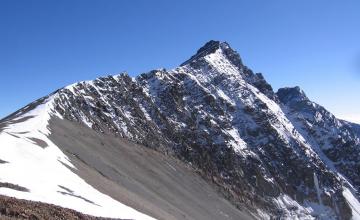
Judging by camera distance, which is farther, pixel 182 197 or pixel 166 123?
pixel 166 123

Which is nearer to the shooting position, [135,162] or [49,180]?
[49,180]

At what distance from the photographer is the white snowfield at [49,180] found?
3778cm

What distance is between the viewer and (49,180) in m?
45.1

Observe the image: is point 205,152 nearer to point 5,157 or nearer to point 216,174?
point 216,174

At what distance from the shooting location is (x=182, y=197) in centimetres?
10862

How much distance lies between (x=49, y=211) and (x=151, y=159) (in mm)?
98957

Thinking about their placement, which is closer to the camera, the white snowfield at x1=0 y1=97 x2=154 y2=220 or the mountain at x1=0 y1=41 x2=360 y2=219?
the white snowfield at x1=0 y1=97 x2=154 y2=220

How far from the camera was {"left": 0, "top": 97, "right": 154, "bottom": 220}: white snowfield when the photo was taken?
37781 millimetres

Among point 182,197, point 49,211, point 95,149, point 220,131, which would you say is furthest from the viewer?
point 220,131

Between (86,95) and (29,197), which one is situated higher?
(86,95)

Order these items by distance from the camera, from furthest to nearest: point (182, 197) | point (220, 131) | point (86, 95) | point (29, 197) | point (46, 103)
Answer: point (220, 131) → point (86, 95) → point (46, 103) → point (182, 197) → point (29, 197)

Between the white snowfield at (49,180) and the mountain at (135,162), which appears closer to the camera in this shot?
the white snowfield at (49,180)

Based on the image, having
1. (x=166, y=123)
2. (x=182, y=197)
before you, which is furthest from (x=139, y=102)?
(x=182, y=197)

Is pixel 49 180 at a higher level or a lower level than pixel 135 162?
lower
